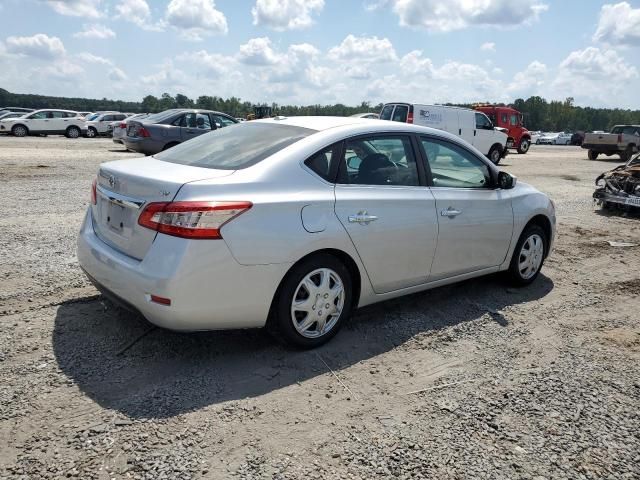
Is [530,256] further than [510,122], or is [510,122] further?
[510,122]

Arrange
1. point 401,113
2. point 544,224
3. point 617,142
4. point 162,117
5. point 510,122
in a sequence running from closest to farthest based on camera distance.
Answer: point 544,224 → point 162,117 → point 401,113 → point 617,142 → point 510,122

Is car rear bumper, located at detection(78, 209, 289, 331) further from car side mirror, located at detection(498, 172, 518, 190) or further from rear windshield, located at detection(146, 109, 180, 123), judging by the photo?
rear windshield, located at detection(146, 109, 180, 123)

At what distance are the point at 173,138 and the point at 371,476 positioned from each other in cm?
1449

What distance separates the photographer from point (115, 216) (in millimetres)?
3631

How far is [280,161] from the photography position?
3652 millimetres

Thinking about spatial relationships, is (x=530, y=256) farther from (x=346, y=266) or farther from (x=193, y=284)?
(x=193, y=284)

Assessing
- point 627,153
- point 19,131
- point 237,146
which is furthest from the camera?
point 19,131

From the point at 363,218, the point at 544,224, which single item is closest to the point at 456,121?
the point at 544,224

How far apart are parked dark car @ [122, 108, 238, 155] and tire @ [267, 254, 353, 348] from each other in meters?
12.7

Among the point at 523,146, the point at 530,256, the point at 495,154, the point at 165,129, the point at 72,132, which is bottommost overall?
the point at 72,132

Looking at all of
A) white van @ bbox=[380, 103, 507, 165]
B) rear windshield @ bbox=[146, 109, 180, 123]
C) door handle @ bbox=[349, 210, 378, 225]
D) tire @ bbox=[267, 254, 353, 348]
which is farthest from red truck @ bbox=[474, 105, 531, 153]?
tire @ bbox=[267, 254, 353, 348]

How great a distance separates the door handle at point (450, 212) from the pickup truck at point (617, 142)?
2427 cm

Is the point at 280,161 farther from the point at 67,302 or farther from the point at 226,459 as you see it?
the point at 67,302

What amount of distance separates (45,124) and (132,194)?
29.5m
